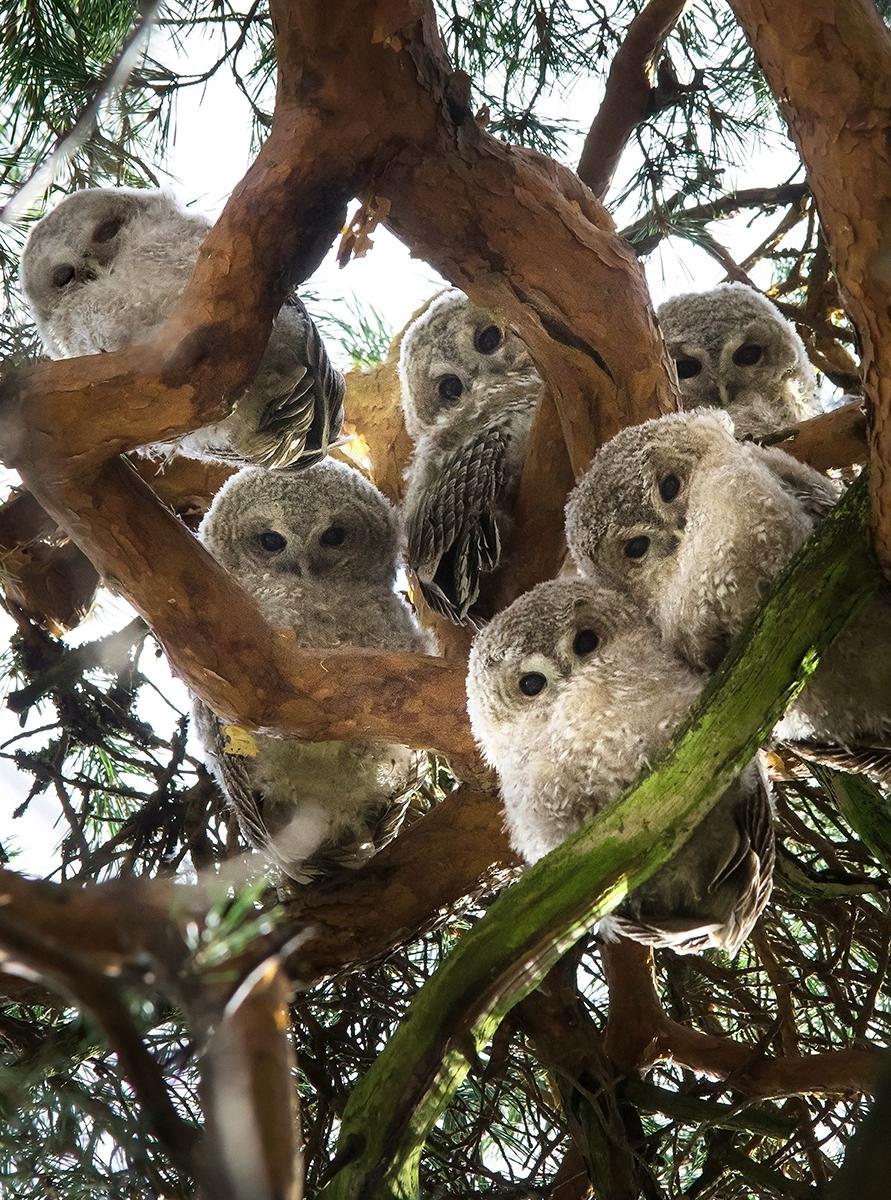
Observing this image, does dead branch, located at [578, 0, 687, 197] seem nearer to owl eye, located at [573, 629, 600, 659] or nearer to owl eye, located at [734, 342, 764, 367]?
owl eye, located at [734, 342, 764, 367]

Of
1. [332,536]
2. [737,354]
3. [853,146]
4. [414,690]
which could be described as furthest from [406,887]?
[853,146]

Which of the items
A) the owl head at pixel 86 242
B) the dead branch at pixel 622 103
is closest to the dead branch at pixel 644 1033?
the owl head at pixel 86 242

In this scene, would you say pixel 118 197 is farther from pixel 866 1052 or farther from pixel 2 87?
pixel 866 1052

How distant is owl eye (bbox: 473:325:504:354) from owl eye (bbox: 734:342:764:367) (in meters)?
0.35

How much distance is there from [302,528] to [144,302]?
408mm

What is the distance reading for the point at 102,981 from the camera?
392 mm

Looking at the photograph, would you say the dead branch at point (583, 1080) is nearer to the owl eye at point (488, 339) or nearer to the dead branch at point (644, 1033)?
the dead branch at point (644, 1033)

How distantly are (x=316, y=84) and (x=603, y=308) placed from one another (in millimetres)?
425

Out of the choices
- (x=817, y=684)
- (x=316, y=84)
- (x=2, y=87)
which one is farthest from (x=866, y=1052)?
(x=2, y=87)

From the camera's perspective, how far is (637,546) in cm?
113

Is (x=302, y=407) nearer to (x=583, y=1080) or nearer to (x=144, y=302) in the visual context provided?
(x=144, y=302)

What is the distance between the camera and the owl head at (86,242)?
1419mm

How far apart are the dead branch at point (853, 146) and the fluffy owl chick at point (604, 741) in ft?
0.76

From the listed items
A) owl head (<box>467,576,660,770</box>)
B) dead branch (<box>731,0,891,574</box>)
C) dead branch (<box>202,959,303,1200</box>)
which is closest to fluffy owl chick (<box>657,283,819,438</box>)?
owl head (<box>467,576,660,770</box>)
